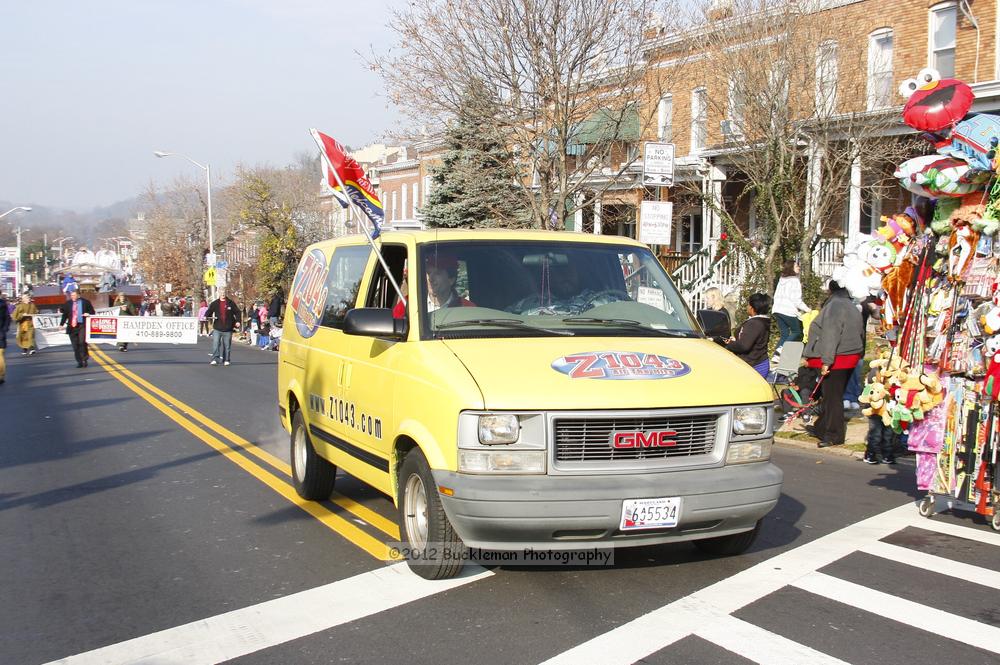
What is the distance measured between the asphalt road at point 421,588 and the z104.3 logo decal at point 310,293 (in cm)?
147

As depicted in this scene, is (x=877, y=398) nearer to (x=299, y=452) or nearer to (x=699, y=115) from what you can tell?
(x=299, y=452)

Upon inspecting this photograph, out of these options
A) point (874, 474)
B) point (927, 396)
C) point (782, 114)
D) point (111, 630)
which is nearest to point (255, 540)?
point (111, 630)

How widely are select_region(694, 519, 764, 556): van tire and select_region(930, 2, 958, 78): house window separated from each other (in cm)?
1814

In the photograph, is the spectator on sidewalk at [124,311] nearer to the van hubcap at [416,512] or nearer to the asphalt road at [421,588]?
the asphalt road at [421,588]

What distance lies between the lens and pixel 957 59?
809 inches

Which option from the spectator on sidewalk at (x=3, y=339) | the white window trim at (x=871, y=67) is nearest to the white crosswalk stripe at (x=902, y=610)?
the white window trim at (x=871, y=67)

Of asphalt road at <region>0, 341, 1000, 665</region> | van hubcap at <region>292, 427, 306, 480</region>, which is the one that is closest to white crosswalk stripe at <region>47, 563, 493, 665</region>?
asphalt road at <region>0, 341, 1000, 665</region>

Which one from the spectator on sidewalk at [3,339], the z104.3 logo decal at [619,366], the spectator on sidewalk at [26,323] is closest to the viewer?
the z104.3 logo decal at [619,366]

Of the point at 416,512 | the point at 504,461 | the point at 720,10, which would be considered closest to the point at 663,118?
the point at 720,10

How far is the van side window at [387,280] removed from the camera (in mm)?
6381

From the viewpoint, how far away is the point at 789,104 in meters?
18.3

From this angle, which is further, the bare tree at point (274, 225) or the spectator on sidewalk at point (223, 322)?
the bare tree at point (274, 225)

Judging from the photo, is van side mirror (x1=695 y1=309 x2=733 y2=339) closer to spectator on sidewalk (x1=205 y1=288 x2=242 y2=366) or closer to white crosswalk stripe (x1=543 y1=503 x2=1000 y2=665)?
white crosswalk stripe (x1=543 y1=503 x2=1000 y2=665)

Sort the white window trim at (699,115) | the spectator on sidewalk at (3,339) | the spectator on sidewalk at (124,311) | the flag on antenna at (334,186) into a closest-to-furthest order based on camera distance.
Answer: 1. the flag on antenna at (334,186)
2. the spectator on sidewalk at (3,339)
3. the white window trim at (699,115)
4. the spectator on sidewalk at (124,311)
